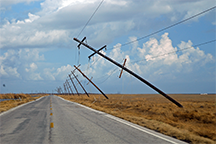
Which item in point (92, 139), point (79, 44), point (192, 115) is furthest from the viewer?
point (79, 44)


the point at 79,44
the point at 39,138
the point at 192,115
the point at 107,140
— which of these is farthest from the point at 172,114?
the point at 79,44

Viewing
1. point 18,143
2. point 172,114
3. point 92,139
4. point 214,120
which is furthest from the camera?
point 172,114

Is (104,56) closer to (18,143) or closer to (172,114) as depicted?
(172,114)

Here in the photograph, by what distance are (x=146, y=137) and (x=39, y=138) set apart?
4.30 meters

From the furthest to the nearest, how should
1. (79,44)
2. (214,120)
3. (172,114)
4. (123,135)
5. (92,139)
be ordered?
1. (79,44)
2. (172,114)
3. (214,120)
4. (123,135)
5. (92,139)

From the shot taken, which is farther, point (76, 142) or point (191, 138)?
point (191, 138)

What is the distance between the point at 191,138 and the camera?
8.14m

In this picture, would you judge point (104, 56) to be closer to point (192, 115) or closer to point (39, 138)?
point (192, 115)

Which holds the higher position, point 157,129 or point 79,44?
point 79,44

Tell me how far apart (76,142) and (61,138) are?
980 mm

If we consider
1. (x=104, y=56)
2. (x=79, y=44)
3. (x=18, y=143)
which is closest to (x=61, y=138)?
(x=18, y=143)

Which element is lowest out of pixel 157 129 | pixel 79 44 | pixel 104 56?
pixel 157 129

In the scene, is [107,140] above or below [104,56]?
below

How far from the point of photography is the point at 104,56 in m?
24.1
